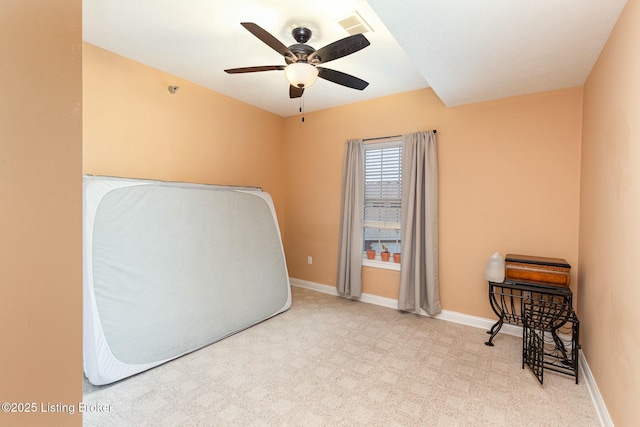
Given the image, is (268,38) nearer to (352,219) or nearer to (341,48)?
(341,48)

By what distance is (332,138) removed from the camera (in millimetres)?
4102

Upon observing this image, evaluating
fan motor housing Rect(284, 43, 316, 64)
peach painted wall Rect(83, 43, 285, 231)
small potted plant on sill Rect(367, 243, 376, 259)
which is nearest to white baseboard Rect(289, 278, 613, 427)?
small potted plant on sill Rect(367, 243, 376, 259)

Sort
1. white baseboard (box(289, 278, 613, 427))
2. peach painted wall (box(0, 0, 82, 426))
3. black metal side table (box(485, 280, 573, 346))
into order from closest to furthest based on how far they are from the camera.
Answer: peach painted wall (box(0, 0, 82, 426)) → white baseboard (box(289, 278, 613, 427)) → black metal side table (box(485, 280, 573, 346))

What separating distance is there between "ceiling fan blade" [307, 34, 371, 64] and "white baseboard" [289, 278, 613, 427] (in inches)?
103

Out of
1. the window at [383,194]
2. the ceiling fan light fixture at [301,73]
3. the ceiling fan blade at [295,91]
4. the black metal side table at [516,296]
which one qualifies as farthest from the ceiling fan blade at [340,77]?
the black metal side table at [516,296]

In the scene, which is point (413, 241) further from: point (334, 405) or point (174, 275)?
point (174, 275)

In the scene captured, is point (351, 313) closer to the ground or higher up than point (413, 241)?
closer to the ground

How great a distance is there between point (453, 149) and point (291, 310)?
8.55ft

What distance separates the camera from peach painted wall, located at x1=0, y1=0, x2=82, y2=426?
0.60 m

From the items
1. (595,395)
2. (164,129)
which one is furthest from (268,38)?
(595,395)

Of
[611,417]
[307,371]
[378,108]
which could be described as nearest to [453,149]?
[378,108]

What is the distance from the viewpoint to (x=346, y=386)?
6.91 ft

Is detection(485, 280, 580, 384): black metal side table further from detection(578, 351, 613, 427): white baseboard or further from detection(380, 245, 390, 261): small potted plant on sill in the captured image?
detection(380, 245, 390, 261): small potted plant on sill

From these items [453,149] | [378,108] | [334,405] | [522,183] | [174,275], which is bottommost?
[334,405]
